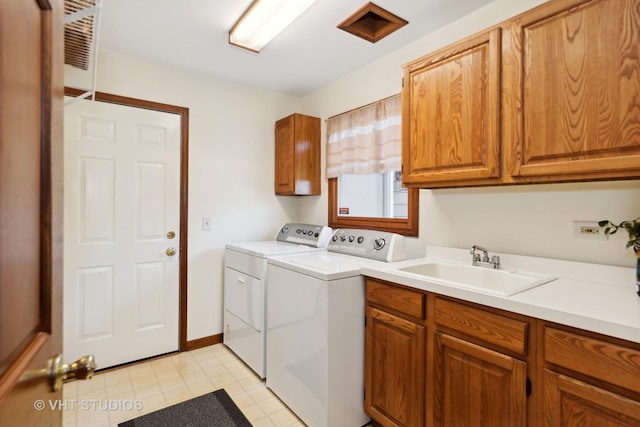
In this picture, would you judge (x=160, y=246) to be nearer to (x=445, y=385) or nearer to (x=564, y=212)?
(x=445, y=385)

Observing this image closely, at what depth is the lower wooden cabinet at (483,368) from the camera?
970 millimetres

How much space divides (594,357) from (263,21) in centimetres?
222

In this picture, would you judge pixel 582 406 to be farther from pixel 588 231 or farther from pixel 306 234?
pixel 306 234

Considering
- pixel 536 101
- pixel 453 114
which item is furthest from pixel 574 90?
pixel 453 114

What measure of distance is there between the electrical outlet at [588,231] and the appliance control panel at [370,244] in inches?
34.7

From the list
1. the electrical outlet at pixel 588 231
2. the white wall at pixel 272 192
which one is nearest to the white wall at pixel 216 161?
the white wall at pixel 272 192

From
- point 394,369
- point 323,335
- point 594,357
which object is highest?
point 594,357

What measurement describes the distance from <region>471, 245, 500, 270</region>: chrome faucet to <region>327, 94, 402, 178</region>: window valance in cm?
82

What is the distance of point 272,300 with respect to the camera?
2156mm

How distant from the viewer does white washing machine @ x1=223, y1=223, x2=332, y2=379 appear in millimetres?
2275

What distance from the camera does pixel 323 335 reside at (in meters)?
1.70

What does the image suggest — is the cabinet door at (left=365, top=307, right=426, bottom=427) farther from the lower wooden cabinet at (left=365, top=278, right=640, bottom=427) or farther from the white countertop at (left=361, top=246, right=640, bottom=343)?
the white countertop at (left=361, top=246, right=640, bottom=343)

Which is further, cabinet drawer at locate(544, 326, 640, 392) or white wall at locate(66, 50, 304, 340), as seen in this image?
white wall at locate(66, 50, 304, 340)

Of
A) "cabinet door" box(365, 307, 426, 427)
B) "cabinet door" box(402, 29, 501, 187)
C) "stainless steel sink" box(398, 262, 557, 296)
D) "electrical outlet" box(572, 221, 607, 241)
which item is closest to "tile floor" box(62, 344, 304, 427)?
"cabinet door" box(365, 307, 426, 427)
